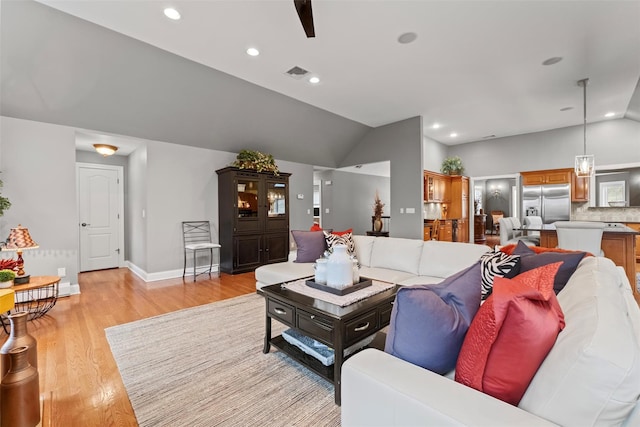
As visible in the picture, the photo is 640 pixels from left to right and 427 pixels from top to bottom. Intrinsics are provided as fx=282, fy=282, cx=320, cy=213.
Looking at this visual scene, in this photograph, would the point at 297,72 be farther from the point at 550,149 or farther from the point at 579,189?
the point at 579,189

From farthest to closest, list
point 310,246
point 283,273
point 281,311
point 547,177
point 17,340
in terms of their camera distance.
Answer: point 547,177, point 310,246, point 283,273, point 281,311, point 17,340

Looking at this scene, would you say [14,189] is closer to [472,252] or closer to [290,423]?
[290,423]

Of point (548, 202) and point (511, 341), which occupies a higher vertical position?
point (548, 202)

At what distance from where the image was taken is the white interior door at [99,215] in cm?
531

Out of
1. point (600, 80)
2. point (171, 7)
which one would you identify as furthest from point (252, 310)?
point (600, 80)

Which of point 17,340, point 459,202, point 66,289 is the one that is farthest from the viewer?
point 459,202

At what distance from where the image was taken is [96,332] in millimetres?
2730

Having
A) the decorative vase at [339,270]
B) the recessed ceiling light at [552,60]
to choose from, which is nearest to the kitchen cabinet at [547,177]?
the recessed ceiling light at [552,60]

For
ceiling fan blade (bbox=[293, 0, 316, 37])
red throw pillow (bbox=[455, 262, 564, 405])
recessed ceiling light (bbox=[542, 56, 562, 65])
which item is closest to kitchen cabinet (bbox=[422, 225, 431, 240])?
recessed ceiling light (bbox=[542, 56, 562, 65])

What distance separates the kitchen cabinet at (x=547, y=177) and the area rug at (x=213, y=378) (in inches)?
279

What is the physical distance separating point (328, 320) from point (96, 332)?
8.04 feet

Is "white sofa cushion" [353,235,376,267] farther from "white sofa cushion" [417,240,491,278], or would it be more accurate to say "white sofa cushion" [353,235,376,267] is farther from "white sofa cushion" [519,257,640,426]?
"white sofa cushion" [519,257,640,426]

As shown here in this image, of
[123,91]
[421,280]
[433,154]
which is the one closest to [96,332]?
[123,91]

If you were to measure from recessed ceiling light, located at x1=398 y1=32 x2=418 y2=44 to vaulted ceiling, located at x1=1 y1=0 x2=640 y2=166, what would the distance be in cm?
4
